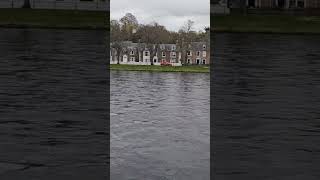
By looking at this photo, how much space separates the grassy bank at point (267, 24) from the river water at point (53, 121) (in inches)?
1538

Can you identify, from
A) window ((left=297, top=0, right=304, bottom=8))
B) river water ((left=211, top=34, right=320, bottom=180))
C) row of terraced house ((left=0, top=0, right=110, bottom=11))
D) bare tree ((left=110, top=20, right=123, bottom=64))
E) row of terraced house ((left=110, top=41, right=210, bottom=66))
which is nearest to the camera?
river water ((left=211, top=34, right=320, bottom=180))

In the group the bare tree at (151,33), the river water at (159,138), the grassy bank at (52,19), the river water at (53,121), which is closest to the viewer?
the river water at (159,138)

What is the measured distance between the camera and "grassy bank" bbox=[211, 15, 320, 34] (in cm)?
6184

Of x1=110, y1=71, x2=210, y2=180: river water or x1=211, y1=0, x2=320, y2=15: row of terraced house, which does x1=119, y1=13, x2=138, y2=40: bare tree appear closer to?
x1=211, y1=0, x2=320, y2=15: row of terraced house

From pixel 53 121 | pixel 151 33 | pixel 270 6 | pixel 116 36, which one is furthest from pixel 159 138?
pixel 151 33

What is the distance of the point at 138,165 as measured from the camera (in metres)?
8.13

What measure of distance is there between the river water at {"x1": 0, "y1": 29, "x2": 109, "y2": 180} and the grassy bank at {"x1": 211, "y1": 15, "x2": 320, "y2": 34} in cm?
3906

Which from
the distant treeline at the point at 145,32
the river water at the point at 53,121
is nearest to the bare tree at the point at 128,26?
the distant treeline at the point at 145,32

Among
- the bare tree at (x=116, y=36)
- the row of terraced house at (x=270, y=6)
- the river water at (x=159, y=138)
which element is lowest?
the river water at (x=159, y=138)

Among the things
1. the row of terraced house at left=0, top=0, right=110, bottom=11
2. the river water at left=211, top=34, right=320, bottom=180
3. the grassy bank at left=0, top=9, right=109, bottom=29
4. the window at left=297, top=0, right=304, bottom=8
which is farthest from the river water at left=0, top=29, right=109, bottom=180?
the window at left=297, top=0, right=304, bottom=8

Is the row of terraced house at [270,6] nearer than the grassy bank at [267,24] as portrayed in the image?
No

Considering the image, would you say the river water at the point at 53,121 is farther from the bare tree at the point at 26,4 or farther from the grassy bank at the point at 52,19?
the bare tree at the point at 26,4

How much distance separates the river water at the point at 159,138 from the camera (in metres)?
7.86

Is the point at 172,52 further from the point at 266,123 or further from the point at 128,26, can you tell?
the point at 266,123
